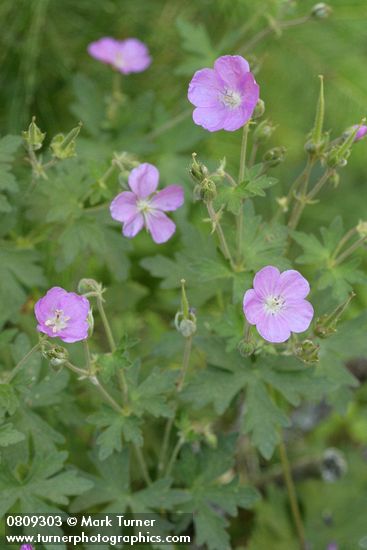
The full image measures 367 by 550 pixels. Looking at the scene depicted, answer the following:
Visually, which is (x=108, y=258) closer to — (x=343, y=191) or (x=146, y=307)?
(x=146, y=307)

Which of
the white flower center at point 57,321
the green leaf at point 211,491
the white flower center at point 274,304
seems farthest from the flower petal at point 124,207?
the green leaf at point 211,491

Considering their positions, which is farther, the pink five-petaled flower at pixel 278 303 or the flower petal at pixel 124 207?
the flower petal at pixel 124 207

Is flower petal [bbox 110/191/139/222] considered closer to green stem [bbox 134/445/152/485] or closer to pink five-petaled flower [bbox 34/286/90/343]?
pink five-petaled flower [bbox 34/286/90/343]

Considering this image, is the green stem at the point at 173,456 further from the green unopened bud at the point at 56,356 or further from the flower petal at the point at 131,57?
the flower petal at the point at 131,57

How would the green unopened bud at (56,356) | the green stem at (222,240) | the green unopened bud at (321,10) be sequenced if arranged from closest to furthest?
the green unopened bud at (56,356) < the green stem at (222,240) < the green unopened bud at (321,10)

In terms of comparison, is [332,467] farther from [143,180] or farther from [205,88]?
[205,88]

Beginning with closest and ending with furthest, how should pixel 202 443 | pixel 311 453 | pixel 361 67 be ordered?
pixel 202 443, pixel 311 453, pixel 361 67

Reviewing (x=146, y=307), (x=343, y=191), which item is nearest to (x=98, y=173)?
(x=146, y=307)
